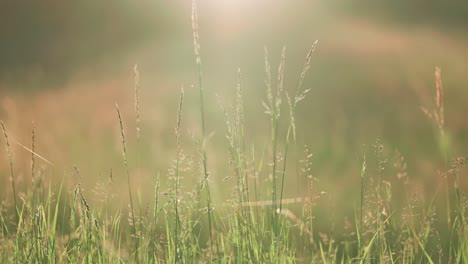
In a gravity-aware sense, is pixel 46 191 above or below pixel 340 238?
above

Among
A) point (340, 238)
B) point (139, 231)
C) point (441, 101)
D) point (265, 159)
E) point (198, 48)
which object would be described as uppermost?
point (198, 48)

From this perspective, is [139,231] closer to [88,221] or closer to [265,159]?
[88,221]

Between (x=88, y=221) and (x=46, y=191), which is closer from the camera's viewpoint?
(x=88, y=221)

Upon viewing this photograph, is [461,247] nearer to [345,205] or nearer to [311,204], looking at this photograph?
[311,204]

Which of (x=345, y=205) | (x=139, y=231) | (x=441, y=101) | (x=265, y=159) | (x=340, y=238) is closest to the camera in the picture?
(x=139, y=231)

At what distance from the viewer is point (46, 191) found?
2533 mm

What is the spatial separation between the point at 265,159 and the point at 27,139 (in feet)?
3.72

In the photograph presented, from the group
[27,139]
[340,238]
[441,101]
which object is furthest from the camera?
[340,238]

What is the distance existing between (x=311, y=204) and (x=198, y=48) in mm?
609

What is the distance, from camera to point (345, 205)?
3.43 metres

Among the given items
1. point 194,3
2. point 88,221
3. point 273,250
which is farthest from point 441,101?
point 88,221

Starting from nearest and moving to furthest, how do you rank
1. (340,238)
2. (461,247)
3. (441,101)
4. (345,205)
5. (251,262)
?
(251,262) < (461,247) < (441,101) < (340,238) < (345,205)

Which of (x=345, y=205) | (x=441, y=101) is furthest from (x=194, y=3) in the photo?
(x=345, y=205)

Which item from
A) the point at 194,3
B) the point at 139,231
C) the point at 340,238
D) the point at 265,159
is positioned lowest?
the point at 340,238
